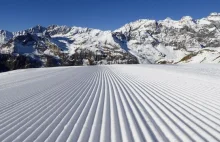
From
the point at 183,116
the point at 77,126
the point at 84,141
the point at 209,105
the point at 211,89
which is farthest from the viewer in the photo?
the point at 211,89

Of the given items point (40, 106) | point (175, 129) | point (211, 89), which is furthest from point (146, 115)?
point (211, 89)

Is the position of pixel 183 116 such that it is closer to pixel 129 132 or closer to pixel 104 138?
pixel 129 132

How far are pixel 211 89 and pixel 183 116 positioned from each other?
5997mm

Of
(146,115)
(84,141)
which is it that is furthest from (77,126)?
(146,115)

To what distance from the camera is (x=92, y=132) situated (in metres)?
8.10

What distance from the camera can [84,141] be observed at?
24.2ft

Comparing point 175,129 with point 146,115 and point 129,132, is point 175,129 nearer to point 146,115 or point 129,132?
point 129,132

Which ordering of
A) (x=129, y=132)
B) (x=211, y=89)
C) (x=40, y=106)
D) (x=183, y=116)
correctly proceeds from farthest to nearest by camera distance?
(x=211, y=89), (x=40, y=106), (x=183, y=116), (x=129, y=132)

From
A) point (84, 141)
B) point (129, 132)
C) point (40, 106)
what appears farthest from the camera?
point (40, 106)

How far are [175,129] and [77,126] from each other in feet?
8.62

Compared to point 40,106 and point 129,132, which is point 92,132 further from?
point 40,106

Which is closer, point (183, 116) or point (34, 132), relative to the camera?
point (34, 132)

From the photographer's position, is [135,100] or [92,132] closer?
[92,132]

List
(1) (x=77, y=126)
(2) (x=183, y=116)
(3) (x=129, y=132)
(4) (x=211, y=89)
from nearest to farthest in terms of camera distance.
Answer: (3) (x=129, y=132) → (1) (x=77, y=126) → (2) (x=183, y=116) → (4) (x=211, y=89)
